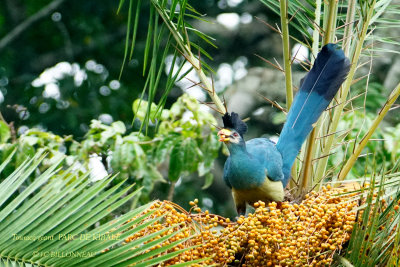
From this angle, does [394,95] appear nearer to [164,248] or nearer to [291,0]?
[291,0]

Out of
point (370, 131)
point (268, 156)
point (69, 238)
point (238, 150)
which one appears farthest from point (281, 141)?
point (69, 238)

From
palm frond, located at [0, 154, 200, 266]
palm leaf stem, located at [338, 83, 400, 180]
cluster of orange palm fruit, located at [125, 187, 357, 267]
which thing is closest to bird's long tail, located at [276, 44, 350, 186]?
A: palm leaf stem, located at [338, 83, 400, 180]

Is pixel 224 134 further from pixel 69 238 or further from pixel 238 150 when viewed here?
pixel 69 238

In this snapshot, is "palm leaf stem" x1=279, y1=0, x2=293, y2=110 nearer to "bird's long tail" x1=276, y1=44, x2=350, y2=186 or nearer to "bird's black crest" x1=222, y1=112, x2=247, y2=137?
"bird's long tail" x1=276, y1=44, x2=350, y2=186

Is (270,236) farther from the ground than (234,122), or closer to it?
closer to it

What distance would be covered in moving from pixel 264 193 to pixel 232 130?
289 mm

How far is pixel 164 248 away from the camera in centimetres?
172

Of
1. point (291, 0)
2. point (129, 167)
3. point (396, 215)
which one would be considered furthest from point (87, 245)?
point (129, 167)

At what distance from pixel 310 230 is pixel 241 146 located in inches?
29.3

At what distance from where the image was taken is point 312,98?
2.46m

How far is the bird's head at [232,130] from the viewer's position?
8.11ft

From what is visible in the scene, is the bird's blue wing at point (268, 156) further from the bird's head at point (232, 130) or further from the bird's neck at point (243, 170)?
the bird's head at point (232, 130)

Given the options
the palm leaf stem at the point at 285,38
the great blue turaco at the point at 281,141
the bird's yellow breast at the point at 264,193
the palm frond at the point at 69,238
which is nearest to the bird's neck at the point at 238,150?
the great blue turaco at the point at 281,141

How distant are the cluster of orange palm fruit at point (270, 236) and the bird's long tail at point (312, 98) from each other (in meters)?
0.57
